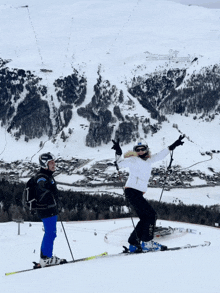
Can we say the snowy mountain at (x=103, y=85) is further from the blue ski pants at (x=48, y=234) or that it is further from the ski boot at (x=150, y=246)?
the blue ski pants at (x=48, y=234)

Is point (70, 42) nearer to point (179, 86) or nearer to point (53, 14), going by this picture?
point (53, 14)

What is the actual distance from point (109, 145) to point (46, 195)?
70.8 meters

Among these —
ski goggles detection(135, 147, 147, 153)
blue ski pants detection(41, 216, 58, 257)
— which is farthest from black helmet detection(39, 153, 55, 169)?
ski goggles detection(135, 147, 147, 153)

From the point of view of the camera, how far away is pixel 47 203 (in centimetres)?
541

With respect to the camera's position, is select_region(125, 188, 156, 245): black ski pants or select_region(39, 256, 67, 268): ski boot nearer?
select_region(39, 256, 67, 268): ski boot

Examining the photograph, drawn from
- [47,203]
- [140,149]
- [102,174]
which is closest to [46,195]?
[47,203]

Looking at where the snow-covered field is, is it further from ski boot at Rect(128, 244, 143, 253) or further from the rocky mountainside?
the rocky mountainside

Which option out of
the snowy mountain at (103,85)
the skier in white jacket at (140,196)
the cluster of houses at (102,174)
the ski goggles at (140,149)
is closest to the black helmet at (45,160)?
the skier in white jacket at (140,196)

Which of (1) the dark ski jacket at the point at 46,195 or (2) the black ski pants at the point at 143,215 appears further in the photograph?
(2) the black ski pants at the point at 143,215

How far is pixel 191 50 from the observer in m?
99.2

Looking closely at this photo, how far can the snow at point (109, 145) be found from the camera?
13.2ft

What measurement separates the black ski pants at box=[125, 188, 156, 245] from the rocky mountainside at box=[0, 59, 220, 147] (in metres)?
70.7

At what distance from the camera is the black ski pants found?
5.98 meters

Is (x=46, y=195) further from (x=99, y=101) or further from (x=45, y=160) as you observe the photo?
(x=99, y=101)
